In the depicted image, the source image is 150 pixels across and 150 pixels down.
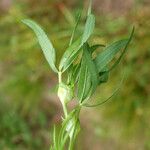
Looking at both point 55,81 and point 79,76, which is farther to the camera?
point 55,81

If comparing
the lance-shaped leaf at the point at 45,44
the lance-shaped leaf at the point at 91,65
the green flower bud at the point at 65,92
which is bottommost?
the green flower bud at the point at 65,92

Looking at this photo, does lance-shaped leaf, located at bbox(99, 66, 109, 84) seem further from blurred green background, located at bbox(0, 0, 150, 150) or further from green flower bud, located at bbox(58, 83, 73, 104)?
blurred green background, located at bbox(0, 0, 150, 150)

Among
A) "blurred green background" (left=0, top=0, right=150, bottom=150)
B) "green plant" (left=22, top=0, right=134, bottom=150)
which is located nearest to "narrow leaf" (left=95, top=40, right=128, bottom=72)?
"green plant" (left=22, top=0, right=134, bottom=150)

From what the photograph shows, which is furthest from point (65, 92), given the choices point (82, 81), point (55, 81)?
point (55, 81)

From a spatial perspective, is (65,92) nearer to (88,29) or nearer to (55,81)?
(88,29)

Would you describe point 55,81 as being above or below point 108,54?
below

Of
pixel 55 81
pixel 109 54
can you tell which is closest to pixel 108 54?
pixel 109 54

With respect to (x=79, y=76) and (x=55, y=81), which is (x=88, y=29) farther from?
(x=55, y=81)


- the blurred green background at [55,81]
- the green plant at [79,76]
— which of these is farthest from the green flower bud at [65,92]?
the blurred green background at [55,81]

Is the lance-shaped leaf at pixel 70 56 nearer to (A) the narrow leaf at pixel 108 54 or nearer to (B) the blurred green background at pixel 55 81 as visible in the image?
(A) the narrow leaf at pixel 108 54

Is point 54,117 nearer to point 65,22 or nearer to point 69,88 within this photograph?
point 65,22
